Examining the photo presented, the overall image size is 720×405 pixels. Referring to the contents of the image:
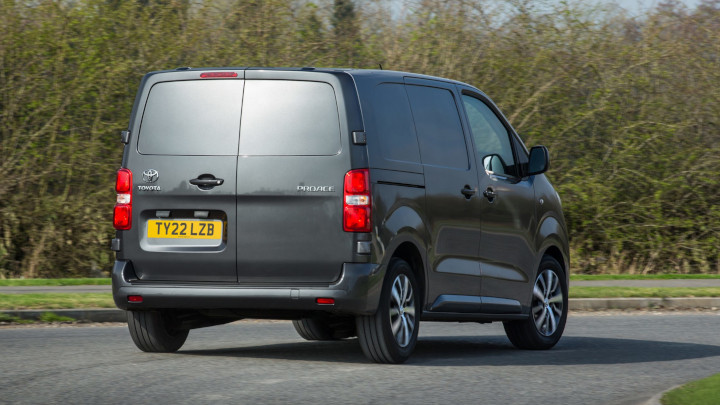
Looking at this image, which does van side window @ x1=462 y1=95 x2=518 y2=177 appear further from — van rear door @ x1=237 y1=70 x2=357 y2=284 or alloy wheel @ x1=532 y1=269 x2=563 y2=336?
van rear door @ x1=237 y1=70 x2=357 y2=284

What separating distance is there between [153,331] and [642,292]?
849 centimetres

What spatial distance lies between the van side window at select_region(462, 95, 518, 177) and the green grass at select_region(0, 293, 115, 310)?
4.99 meters

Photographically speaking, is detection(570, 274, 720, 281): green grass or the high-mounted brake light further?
detection(570, 274, 720, 281): green grass

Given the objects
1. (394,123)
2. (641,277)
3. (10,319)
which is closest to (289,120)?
(394,123)

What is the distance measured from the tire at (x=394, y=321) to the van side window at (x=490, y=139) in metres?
1.51

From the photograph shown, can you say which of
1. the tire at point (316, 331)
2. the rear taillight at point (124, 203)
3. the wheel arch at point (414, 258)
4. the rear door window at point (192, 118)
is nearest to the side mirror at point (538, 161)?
the wheel arch at point (414, 258)

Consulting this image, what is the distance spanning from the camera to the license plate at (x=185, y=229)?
8.19 meters

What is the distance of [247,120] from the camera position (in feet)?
26.9

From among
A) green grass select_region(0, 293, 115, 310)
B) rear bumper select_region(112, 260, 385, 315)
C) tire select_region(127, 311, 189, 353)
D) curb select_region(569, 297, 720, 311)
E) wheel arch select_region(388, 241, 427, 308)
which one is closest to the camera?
rear bumper select_region(112, 260, 385, 315)

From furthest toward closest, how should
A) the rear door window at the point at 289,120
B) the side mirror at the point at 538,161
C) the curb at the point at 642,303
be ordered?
1. the curb at the point at 642,303
2. the side mirror at the point at 538,161
3. the rear door window at the point at 289,120

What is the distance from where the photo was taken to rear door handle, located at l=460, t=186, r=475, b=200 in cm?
919

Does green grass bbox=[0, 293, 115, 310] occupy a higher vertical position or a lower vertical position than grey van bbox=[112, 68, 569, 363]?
lower

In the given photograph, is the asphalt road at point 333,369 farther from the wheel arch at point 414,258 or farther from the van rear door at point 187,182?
the van rear door at point 187,182

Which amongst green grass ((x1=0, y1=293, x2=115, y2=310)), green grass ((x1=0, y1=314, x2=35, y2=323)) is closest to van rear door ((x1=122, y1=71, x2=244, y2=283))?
green grass ((x1=0, y1=314, x2=35, y2=323))
